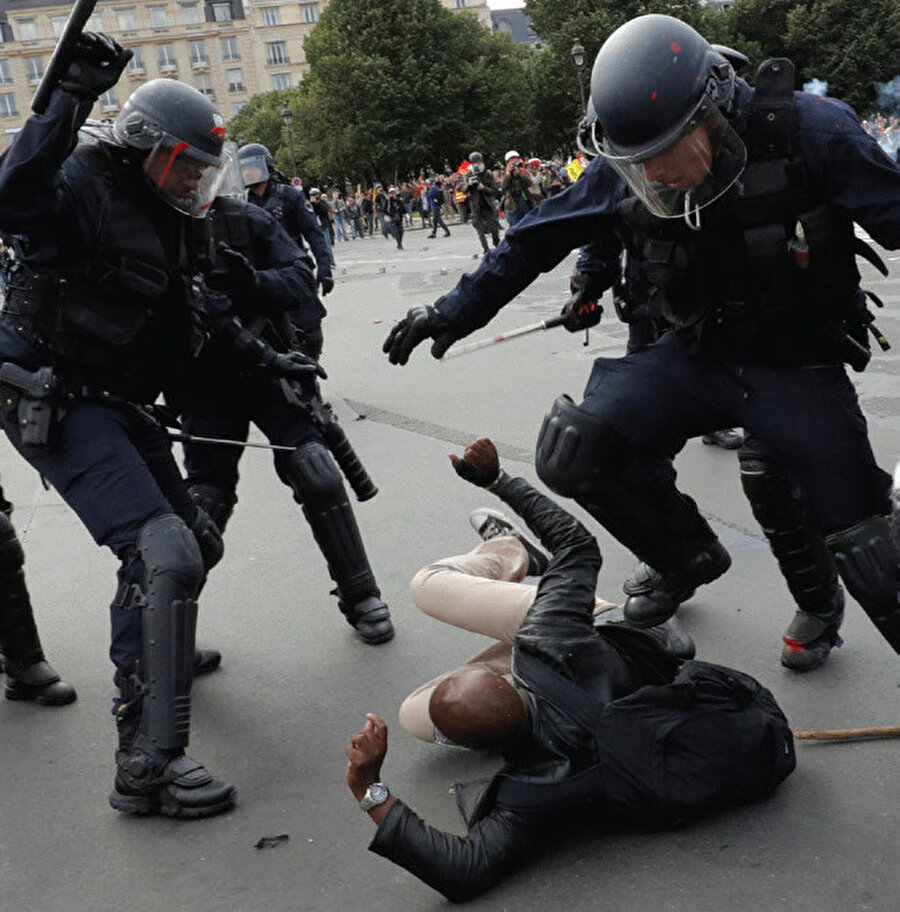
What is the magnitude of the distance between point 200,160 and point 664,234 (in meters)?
1.32

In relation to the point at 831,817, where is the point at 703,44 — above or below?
above

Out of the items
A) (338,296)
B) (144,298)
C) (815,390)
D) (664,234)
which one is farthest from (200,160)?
(338,296)

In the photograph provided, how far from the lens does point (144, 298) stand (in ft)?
11.3

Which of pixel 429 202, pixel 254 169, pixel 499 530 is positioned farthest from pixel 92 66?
pixel 429 202

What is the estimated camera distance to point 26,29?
9250 cm

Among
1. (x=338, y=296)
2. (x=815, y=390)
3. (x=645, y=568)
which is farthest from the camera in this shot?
(x=338, y=296)

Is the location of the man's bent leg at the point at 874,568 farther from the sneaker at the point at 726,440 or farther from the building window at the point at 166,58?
the building window at the point at 166,58

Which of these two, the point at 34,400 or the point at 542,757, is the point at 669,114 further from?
the point at 34,400

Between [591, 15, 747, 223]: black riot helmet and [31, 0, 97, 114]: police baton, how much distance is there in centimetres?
124

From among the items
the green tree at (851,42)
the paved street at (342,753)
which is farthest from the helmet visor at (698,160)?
the green tree at (851,42)

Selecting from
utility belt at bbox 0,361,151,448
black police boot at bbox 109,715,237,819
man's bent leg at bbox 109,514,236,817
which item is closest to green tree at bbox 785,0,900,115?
utility belt at bbox 0,361,151,448

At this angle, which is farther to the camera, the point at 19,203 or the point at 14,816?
the point at 14,816

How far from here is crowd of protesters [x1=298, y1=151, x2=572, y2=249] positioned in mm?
21688

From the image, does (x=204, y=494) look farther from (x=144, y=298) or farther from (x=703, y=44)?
(x=703, y=44)
